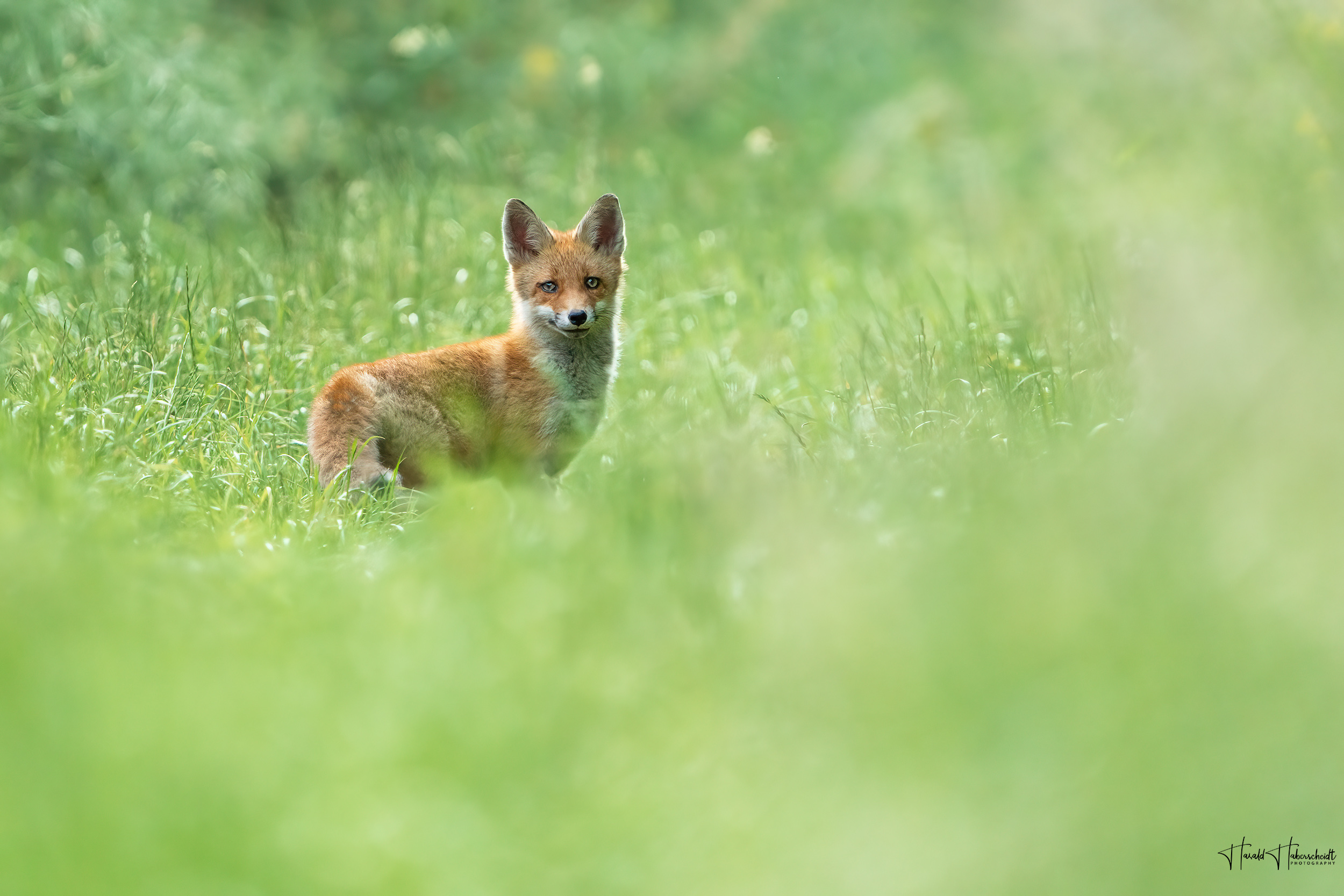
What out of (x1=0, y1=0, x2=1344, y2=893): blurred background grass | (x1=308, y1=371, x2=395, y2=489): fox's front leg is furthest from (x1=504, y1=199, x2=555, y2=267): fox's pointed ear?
(x1=308, y1=371, x2=395, y2=489): fox's front leg

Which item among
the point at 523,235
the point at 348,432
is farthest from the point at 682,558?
the point at 523,235

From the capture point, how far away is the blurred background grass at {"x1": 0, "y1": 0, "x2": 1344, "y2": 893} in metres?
2.52

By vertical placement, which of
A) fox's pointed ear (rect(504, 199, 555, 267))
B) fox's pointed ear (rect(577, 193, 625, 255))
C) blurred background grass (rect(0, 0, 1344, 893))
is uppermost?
fox's pointed ear (rect(577, 193, 625, 255))

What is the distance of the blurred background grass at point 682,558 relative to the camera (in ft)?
8.26

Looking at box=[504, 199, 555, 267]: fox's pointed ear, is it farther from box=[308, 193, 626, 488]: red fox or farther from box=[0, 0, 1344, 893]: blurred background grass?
box=[0, 0, 1344, 893]: blurred background grass

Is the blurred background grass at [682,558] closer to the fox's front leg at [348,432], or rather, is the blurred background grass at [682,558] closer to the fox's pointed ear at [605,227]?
the fox's front leg at [348,432]

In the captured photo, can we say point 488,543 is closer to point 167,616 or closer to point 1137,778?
point 167,616

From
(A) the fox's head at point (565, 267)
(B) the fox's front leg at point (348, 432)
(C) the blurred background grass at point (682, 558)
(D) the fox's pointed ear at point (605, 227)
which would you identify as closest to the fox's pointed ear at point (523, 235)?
(A) the fox's head at point (565, 267)

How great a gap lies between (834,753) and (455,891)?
2.80 ft

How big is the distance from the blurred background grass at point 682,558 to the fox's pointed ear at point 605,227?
71 centimetres

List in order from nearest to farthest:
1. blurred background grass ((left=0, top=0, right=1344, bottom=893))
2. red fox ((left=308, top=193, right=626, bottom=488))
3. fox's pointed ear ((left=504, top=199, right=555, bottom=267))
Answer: blurred background grass ((left=0, top=0, right=1344, bottom=893))
red fox ((left=308, top=193, right=626, bottom=488))
fox's pointed ear ((left=504, top=199, right=555, bottom=267))

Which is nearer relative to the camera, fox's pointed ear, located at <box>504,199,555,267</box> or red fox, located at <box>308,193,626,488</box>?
red fox, located at <box>308,193,626,488</box>

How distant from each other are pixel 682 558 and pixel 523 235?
2.86 meters

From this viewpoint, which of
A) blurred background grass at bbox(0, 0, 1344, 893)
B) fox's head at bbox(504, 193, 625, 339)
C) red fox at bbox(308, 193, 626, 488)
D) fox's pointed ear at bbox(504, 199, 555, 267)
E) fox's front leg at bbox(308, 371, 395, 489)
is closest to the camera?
blurred background grass at bbox(0, 0, 1344, 893)
